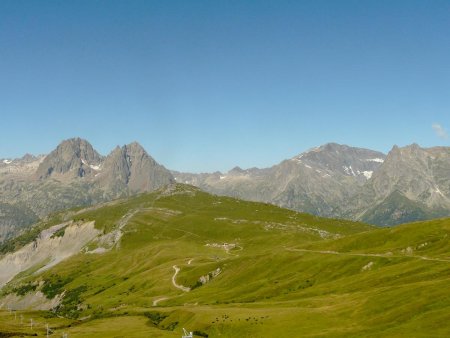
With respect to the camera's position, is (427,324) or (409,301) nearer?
(427,324)

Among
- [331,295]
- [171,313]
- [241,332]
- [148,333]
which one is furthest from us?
[171,313]

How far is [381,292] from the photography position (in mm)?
123000

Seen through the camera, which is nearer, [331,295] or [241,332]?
[241,332]

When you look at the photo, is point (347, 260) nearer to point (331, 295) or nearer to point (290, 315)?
point (331, 295)

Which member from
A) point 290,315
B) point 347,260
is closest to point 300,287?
point 347,260

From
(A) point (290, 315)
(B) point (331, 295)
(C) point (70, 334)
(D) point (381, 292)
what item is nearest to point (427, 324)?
(D) point (381, 292)

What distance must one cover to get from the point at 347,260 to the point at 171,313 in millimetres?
70857

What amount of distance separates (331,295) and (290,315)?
27706 millimetres

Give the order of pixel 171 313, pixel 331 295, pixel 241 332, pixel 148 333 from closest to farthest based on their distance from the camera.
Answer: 1. pixel 241 332
2. pixel 148 333
3. pixel 331 295
4. pixel 171 313

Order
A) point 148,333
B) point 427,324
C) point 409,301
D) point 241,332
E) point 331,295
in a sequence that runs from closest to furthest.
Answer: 1. point 427,324
2. point 409,301
3. point 241,332
4. point 148,333
5. point 331,295

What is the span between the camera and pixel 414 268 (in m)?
148

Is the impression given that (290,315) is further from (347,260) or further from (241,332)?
(347,260)

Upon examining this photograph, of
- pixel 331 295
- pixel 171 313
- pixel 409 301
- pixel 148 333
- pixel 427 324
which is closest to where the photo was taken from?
pixel 427 324

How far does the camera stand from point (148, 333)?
13412 centimetres
